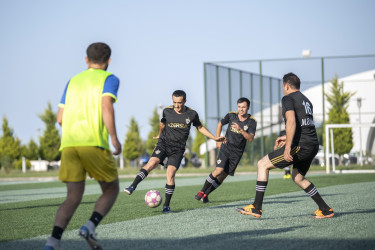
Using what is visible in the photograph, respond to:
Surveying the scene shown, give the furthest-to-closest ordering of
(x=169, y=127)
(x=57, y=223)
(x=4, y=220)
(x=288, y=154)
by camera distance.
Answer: (x=169, y=127) → (x=4, y=220) → (x=288, y=154) → (x=57, y=223)

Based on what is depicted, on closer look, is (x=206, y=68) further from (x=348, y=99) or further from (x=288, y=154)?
(x=288, y=154)

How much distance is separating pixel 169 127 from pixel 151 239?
3.70m

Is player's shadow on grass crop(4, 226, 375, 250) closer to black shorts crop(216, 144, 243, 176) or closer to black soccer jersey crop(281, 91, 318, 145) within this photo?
black soccer jersey crop(281, 91, 318, 145)

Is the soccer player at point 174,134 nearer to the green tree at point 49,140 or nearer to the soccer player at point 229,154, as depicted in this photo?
the soccer player at point 229,154

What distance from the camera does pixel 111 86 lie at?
4.70 m

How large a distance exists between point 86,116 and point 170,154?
4505 millimetres

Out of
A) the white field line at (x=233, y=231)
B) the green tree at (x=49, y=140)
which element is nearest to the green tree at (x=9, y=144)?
the green tree at (x=49, y=140)

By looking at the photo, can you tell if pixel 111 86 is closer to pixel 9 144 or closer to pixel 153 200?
pixel 153 200

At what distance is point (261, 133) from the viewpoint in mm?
34656

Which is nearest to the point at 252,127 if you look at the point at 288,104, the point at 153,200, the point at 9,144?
the point at 153,200

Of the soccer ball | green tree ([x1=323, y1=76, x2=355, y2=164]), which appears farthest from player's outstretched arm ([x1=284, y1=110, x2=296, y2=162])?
green tree ([x1=323, y1=76, x2=355, y2=164])

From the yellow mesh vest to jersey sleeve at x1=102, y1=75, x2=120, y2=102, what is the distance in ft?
0.12

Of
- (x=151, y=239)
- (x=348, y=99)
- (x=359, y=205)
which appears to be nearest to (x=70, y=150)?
(x=151, y=239)

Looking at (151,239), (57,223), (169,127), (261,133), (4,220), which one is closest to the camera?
(57,223)
